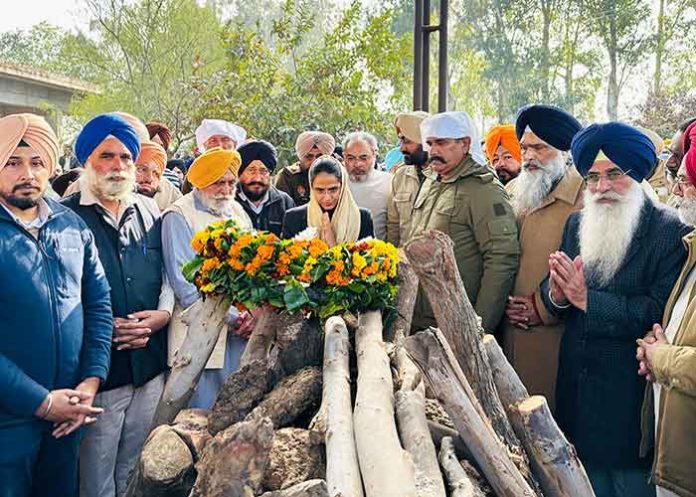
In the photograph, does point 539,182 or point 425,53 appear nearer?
point 539,182

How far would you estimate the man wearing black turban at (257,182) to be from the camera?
5.25 meters

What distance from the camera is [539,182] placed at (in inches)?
172

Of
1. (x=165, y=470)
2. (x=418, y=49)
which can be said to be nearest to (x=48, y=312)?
(x=165, y=470)

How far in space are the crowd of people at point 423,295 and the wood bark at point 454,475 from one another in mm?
968

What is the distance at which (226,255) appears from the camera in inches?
140

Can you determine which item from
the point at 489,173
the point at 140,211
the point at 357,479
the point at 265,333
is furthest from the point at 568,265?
the point at 140,211

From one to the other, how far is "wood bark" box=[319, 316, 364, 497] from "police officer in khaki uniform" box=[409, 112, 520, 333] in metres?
1.26

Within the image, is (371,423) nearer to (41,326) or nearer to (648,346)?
(648,346)

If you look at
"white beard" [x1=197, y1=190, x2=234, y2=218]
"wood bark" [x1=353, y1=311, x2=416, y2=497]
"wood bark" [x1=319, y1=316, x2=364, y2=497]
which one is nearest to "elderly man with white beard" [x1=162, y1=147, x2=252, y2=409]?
"white beard" [x1=197, y1=190, x2=234, y2=218]

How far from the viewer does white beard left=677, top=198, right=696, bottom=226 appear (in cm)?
326

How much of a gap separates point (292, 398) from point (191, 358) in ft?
2.28

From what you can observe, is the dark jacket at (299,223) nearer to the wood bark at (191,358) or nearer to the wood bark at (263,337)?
the wood bark at (263,337)

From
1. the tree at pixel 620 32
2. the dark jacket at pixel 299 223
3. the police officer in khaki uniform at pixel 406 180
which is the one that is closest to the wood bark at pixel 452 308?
the dark jacket at pixel 299 223

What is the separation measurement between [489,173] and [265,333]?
1752 mm
